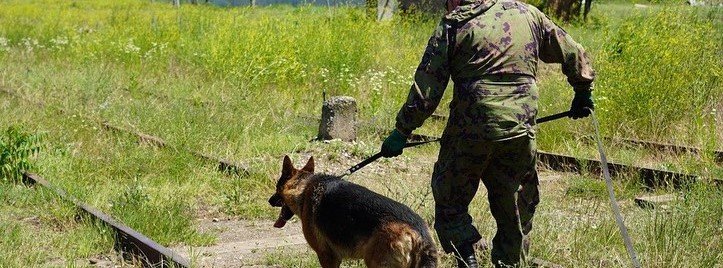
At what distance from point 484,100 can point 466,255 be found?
3.00ft

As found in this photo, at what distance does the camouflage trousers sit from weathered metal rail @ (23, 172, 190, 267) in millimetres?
1611

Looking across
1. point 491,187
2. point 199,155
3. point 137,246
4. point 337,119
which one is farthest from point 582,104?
point 337,119

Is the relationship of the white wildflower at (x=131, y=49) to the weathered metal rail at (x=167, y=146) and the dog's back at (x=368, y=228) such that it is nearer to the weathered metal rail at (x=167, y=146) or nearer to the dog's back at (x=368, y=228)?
→ the weathered metal rail at (x=167, y=146)

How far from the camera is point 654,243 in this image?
5.80m

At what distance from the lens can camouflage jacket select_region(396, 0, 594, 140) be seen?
5062mm

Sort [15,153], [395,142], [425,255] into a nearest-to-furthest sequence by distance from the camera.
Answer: [425,255] → [395,142] → [15,153]

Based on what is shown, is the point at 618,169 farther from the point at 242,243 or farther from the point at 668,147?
the point at 242,243

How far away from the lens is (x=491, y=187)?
215 inches

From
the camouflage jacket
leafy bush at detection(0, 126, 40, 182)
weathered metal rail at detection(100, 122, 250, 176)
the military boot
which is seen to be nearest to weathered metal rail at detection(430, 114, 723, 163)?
weathered metal rail at detection(100, 122, 250, 176)

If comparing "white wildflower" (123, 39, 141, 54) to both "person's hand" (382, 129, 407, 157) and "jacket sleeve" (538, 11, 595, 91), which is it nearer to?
"person's hand" (382, 129, 407, 157)

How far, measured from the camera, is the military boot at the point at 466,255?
538 cm

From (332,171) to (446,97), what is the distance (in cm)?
379

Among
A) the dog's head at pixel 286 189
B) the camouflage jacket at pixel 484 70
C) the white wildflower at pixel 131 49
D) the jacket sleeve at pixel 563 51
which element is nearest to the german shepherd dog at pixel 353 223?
the dog's head at pixel 286 189

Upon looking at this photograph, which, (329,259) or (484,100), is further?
(329,259)
